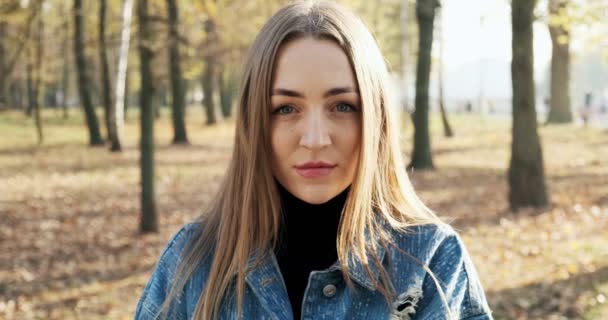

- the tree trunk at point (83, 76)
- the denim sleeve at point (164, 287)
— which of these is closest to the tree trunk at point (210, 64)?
the tree trunk at point (83, 76)

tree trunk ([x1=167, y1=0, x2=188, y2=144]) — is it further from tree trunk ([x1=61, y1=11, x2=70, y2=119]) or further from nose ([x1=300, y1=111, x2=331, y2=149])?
nose ([x1=300, y1=111, x2=331, y2=149])

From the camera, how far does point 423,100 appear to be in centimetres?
1534

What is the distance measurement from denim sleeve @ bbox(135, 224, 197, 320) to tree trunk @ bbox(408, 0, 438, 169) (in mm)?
13073

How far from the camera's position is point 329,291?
1942 millimetres

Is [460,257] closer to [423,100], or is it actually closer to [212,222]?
[212,222]

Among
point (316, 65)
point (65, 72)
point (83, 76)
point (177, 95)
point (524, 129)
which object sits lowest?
point (524, 129)

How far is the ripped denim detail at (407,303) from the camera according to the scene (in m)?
1.89

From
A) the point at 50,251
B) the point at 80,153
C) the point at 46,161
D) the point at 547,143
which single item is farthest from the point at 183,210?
the point at 547,143

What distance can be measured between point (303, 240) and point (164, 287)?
1.54ft

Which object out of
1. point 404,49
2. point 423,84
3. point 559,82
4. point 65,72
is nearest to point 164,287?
point 423,84

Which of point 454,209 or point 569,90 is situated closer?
point 454,209

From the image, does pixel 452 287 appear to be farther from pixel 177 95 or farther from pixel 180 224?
pixel 177 95

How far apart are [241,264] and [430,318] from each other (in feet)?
1.88

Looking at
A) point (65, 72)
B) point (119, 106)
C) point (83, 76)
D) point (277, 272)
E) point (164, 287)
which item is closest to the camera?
point (277, 272)
